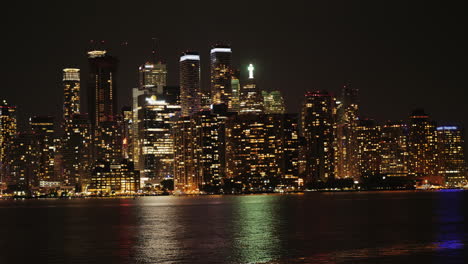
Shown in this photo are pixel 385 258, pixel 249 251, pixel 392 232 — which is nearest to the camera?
pixel 385 258

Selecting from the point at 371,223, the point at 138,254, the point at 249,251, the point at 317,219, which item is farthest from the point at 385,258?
the point at 317,219

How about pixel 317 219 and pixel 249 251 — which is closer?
pixel 249 251

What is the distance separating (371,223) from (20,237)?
1884 inches

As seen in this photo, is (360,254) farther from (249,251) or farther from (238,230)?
(238,230)

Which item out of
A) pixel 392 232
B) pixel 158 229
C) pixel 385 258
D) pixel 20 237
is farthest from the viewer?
pixel 158 229

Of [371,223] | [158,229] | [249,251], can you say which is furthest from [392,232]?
[158,229]

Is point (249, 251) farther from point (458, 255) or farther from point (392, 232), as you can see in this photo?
point (392, 232)

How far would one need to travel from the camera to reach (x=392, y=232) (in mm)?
88125

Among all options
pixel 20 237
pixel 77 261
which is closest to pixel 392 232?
pixel 77 261

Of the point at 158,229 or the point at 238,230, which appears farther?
the point at 158,229

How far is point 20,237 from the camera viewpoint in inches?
3720

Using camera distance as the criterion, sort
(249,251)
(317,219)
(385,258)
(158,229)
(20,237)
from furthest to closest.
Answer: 1. (317,219)
2. (158,229)
3. (20,237)
4. (249,251)
5. (385,258)

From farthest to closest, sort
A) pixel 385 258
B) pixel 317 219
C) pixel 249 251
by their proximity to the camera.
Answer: pixel 317 219 → pixel 249 251 → pixel 385 258

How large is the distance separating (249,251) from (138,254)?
10.3m
